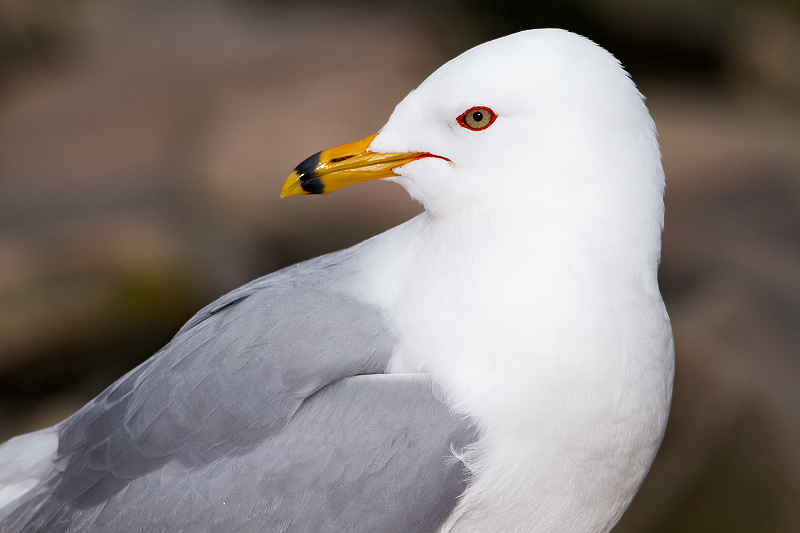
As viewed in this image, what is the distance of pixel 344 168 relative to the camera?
1.80m

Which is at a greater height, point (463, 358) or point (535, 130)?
point (535, 130)

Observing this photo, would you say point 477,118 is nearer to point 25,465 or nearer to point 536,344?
point 536,344

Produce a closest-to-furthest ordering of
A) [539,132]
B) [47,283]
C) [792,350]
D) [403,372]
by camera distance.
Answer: [539,132]
[403,372]
[792,350]
[47,283]

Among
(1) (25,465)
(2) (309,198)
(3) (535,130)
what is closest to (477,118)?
(3) (535,130)

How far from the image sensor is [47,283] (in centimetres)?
382

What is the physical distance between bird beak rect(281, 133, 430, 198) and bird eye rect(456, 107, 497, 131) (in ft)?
0.41

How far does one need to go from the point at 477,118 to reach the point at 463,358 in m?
0.53

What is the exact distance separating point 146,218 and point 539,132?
319cm

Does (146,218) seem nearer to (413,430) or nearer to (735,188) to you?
(413,430)

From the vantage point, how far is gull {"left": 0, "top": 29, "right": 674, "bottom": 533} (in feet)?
5.32

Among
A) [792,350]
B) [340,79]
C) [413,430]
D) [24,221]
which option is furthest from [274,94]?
[413,430]

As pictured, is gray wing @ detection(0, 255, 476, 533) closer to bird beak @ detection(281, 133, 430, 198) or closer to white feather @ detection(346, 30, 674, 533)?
white feather @ detection(346, 30, 674, 533)

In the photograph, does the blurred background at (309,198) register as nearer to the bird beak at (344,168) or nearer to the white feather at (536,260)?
the white feather at (536,260)

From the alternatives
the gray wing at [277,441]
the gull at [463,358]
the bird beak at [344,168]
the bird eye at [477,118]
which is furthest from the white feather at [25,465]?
the bird eye at [477,118]
